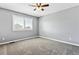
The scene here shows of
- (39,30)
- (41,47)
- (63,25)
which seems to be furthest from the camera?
(63,25)

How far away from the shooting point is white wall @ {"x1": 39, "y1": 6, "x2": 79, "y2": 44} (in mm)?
1977

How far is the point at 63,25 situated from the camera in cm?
210

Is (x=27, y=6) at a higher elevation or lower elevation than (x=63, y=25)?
higher

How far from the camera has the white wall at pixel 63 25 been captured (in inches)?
77.8

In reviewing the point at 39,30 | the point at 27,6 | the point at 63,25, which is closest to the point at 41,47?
the point at 39,30

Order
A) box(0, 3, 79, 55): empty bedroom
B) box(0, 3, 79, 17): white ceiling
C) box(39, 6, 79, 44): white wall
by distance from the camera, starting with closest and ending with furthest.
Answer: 1. box(0, 3, 79, 17): white ceiling
2. box(0, 3, 79, 55): empty bedroom
3. box(39, 6, 79, 44): white wall

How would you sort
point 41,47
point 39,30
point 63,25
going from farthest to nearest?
1. point 63,25
2. point 41,47
3. point 39,30

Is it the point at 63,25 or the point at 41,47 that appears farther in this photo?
the point at 63,25

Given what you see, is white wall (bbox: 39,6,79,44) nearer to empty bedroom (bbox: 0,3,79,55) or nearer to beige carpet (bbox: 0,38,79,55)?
empty bedroom (bbox: 0,3,79,55)

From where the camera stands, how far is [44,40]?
2068 mm

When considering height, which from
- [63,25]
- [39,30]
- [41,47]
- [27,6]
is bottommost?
[41,47]

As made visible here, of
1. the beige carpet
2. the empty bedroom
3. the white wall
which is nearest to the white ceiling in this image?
the empty bedroom

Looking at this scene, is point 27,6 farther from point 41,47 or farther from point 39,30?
point 41,47
